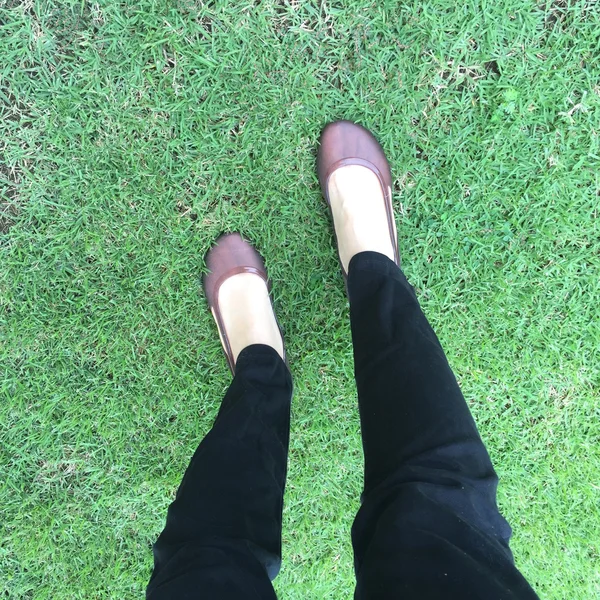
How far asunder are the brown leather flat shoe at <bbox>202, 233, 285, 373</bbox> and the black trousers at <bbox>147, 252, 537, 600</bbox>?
340 millimetres

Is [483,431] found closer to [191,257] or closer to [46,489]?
[191,257]

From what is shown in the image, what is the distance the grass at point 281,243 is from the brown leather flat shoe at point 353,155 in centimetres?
5

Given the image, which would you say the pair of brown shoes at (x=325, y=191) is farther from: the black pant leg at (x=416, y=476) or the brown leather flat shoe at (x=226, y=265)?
the black pant leg at (x=416, y=476)

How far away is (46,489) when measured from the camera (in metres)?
1.86

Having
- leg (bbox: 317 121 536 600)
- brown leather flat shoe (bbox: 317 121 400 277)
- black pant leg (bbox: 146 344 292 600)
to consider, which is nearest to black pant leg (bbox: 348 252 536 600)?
leg (bbox: 317 121 536 600)

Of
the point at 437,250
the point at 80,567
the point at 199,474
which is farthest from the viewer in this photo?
the point at 80,567

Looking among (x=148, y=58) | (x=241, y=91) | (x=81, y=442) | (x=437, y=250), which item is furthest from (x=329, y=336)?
(x=148, y=58)

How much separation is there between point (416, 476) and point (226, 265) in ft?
3.24

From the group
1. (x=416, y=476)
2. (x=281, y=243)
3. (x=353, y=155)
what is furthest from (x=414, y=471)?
(x=353, y=155)

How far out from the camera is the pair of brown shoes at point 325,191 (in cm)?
166

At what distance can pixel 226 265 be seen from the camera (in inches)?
67.8

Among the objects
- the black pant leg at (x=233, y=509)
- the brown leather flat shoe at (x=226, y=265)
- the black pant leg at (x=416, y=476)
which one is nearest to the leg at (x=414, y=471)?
the black pant leg at (x=416, y=476)

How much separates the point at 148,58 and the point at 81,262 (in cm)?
79

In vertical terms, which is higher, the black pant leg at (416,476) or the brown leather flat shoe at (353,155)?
the brown leather flat shoe at (353,155)
